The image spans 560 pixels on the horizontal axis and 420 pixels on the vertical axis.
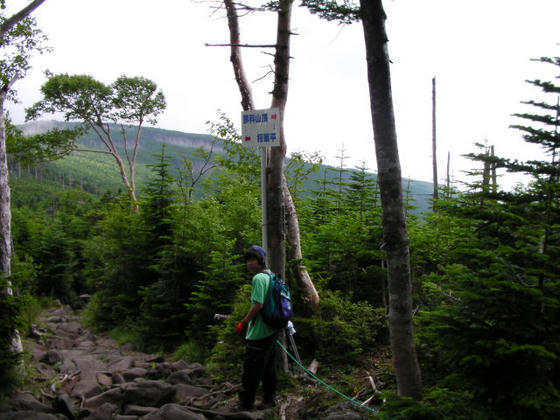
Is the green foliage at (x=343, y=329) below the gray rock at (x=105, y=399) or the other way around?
the other way around

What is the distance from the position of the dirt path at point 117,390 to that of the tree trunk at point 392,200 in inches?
79.9

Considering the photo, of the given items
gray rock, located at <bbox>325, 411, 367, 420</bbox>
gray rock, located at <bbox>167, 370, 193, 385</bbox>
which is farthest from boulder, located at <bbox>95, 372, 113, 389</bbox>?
gray rock, located at <bbox>325, 411, 367, 420</bbox>

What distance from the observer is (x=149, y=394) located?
612cm

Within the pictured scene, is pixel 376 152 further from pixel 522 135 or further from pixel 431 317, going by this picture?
pixel 431 317

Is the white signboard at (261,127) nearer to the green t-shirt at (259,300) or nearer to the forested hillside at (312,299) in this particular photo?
the forested hillside at (312,299)

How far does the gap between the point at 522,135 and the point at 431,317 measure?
198cm

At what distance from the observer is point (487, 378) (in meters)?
3.07

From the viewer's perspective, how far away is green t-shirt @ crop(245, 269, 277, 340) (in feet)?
17.1

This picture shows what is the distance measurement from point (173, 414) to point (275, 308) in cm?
173

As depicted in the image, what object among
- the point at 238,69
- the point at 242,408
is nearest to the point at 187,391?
the point at 242,408

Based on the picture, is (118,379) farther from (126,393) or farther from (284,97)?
(284,97)

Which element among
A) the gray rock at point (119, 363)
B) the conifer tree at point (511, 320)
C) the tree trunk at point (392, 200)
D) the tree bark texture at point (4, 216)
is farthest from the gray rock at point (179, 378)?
the conifer tree at point (511, 320)

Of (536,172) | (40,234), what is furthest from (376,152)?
(40,234)

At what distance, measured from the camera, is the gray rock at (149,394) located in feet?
19.9
